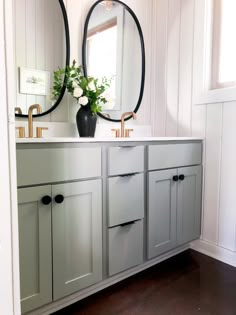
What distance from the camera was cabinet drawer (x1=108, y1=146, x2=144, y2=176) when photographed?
145 cm

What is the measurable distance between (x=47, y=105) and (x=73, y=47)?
1.49ft

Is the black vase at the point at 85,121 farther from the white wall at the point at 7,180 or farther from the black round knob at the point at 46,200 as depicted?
the white wall at the point at 7,180

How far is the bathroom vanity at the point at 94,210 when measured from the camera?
1180mm

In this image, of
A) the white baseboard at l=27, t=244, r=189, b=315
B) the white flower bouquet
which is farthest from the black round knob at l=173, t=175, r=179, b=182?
the white flower bouquet

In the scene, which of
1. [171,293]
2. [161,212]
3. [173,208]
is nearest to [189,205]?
[173,208]

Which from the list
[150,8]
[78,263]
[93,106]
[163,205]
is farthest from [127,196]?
[150,8]

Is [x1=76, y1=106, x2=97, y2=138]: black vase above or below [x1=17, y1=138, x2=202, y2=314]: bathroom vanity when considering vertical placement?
above

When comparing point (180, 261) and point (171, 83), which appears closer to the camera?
point (180, 261)

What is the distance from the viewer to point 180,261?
1.90 meters

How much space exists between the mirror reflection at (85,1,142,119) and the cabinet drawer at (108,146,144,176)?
54 centimetres

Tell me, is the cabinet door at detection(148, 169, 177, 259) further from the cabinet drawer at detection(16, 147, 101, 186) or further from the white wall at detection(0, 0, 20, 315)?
the white wall at detection(0, 0, 20, 315)

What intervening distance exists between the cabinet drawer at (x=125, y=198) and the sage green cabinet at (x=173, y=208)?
9cm

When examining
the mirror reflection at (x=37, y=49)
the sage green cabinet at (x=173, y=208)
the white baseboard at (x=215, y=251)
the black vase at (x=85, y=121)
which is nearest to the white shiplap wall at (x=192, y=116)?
the white baseboard at (x=215, y=251)

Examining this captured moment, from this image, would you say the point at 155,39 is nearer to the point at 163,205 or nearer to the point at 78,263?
the point at 163,205
